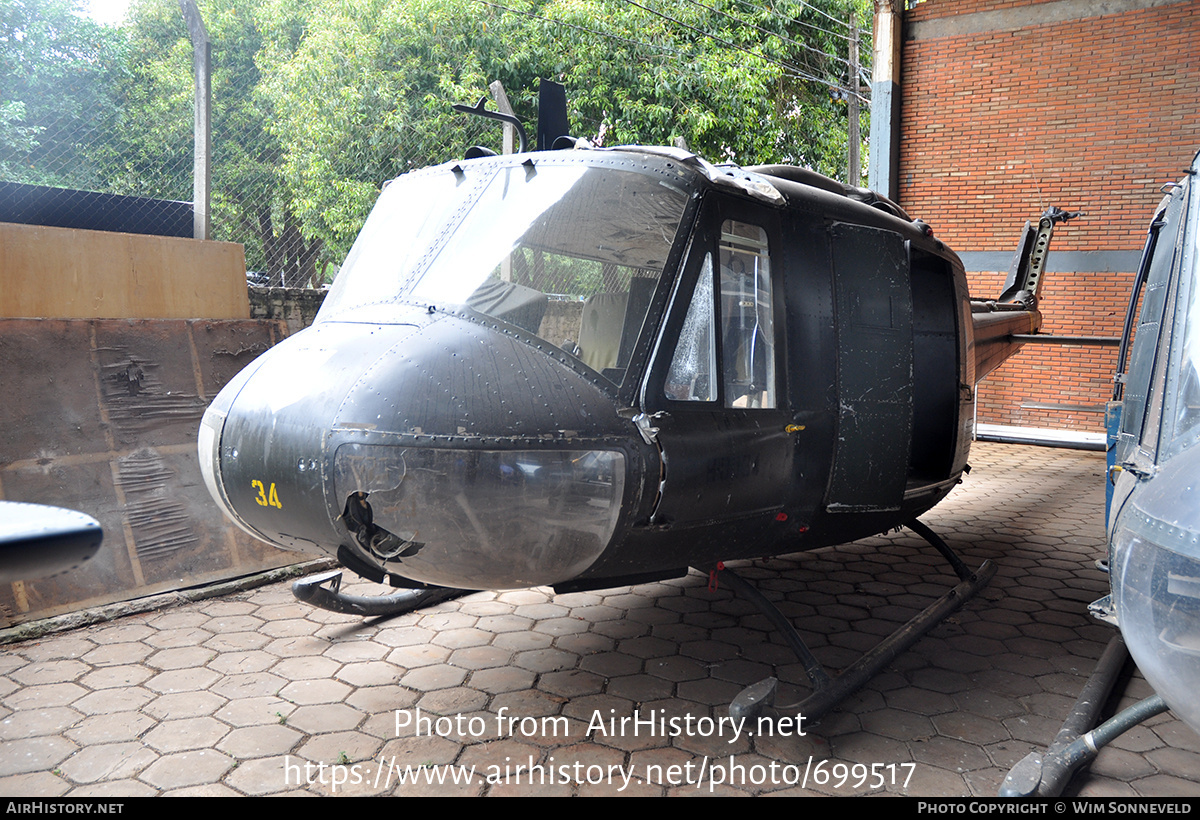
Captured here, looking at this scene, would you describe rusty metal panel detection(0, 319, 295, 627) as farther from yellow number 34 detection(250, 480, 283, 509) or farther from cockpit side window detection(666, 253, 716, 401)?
cockpit side window detection(666, 253, 716, 401)

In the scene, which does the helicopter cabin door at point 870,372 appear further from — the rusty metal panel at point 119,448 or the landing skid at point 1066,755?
the rusty metal panel at point 119,448

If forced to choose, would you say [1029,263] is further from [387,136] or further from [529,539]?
[529,539]

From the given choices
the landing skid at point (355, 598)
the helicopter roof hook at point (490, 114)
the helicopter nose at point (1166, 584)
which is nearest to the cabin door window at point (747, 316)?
the helicopter roof hook at point (490, 114)

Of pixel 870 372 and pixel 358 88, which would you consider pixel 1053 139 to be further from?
pixel 870 372

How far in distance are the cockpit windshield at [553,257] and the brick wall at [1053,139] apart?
10525 millimetres

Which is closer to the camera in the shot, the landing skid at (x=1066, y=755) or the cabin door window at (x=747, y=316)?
the landing skid at (x=1066, y=755)

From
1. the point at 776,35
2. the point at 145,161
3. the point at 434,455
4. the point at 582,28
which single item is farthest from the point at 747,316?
the point at 776,35

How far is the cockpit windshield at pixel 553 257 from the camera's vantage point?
9.21 feet

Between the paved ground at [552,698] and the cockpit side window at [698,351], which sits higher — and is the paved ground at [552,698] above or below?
below

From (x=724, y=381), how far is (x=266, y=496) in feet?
5.34

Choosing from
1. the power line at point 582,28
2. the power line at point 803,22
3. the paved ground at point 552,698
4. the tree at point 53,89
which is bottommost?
the paved ground at point 552,698

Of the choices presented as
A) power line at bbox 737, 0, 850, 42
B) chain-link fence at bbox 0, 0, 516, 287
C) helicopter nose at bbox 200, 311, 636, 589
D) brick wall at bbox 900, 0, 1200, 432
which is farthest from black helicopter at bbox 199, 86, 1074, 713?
power line at bbox 737, 0, 850, 42

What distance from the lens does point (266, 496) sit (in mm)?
2570

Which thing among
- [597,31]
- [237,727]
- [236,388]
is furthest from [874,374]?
[597,31]
